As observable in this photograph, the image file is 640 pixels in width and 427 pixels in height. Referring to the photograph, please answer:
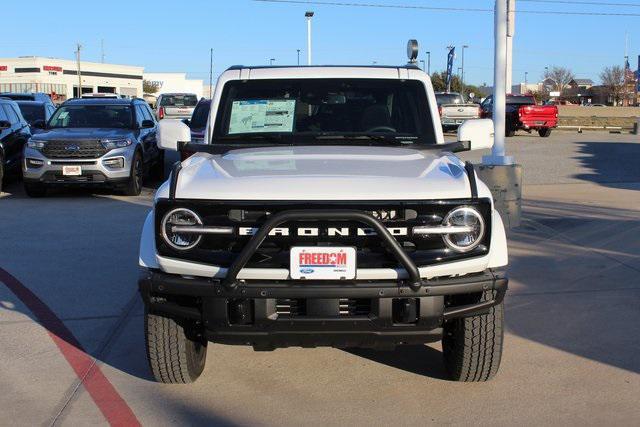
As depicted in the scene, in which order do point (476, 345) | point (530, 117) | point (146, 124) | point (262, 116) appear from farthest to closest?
point (530, 117) < point (146, 124) < point (262, 116) < point (476, 345)

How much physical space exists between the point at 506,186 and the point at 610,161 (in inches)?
428

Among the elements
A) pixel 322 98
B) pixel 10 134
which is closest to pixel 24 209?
pixel 10 134

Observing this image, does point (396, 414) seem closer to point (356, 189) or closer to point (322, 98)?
point (356, 189)

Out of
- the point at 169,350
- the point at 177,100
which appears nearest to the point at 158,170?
the point at 169,350

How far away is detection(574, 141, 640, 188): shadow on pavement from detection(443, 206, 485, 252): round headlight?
37.5 feet

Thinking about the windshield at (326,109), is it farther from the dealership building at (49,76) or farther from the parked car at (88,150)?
the dealership building at (49,76)

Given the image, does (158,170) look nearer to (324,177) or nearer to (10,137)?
(10,137)

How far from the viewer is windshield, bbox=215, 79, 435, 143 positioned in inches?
217

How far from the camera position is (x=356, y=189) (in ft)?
13.0

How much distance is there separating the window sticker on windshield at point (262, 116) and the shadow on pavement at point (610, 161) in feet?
34.7

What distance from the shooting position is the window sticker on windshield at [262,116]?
5527 mm

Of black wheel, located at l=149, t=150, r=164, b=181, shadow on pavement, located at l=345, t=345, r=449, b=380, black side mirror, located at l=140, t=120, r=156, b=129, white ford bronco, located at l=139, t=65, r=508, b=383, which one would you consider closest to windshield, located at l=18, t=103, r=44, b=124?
black wheel, located at l=149, t=150, r=164, b=181

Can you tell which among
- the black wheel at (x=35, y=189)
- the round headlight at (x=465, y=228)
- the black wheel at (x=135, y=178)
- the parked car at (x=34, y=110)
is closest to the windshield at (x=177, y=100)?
the parked car at (x=34, y=110)

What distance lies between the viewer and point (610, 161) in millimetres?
19078
